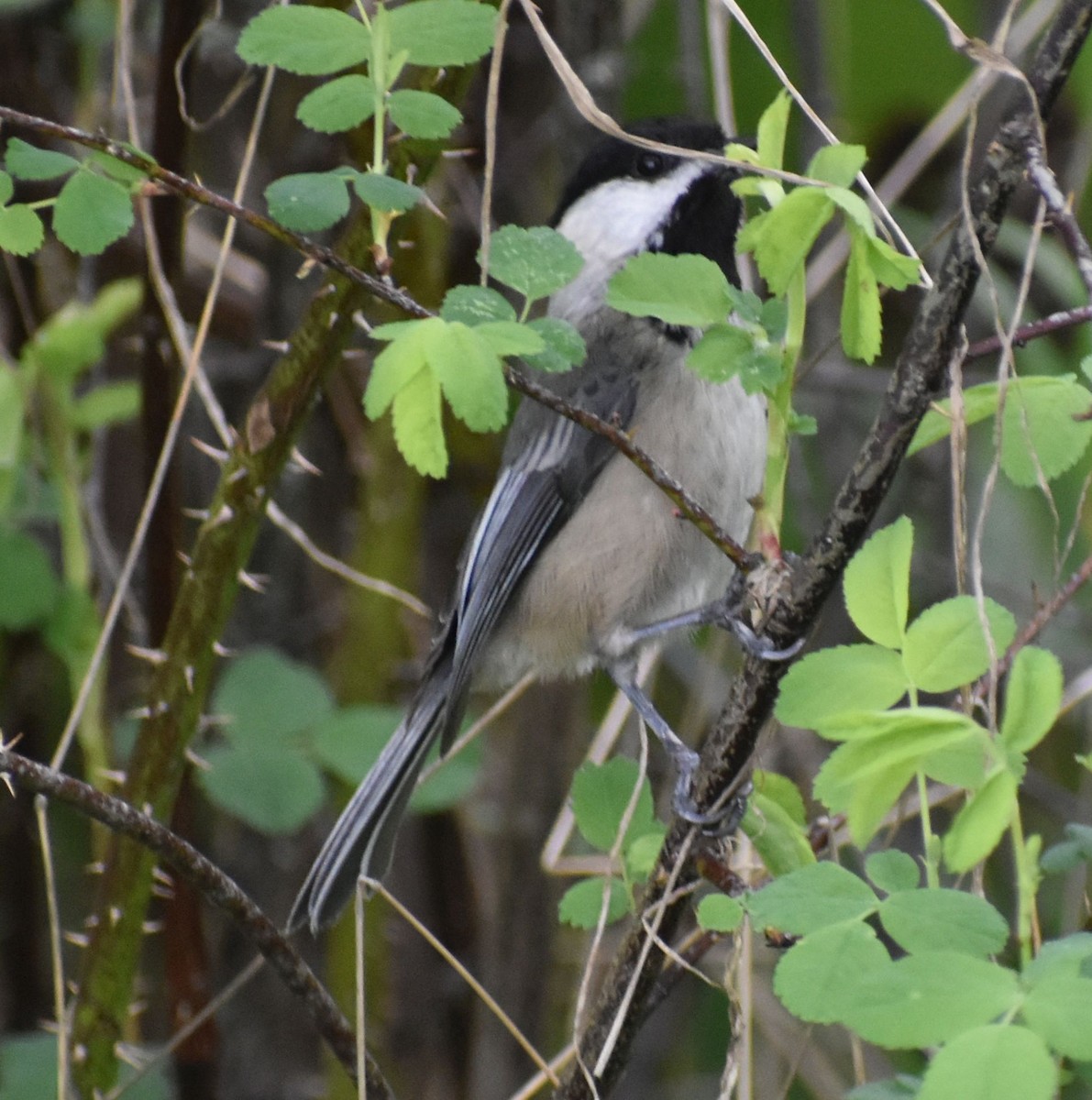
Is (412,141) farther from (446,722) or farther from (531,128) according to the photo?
(531,128)

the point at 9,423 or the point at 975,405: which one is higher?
the point at 975,405

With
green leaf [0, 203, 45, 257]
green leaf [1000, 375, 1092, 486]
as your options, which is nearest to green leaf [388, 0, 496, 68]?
green leaf [0, 203, 45, 257]

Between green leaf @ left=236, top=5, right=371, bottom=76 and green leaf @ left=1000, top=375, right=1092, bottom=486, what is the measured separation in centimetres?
41

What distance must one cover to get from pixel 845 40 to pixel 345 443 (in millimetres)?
1060

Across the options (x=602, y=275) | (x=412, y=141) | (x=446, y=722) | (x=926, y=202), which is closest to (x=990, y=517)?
(x=926, y=202)

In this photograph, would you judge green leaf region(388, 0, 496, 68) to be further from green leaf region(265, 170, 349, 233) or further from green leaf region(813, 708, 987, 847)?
green leaf region(813, 708, 987, 847)

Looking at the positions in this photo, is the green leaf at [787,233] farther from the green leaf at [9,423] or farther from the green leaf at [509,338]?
the green leaf at [9,423]

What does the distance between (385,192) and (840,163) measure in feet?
0.81

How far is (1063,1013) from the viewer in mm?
553

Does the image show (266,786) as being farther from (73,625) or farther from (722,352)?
(722,352)

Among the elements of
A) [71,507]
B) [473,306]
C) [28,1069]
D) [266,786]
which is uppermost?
[473,306]

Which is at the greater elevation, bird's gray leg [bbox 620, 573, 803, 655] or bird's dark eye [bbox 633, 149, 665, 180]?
bird's dark eye [bbox 633, 149, 665, 180]

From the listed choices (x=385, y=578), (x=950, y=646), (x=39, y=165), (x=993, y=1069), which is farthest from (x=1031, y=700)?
(x=385, y=578)

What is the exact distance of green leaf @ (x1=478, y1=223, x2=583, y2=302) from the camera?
0.79 m
